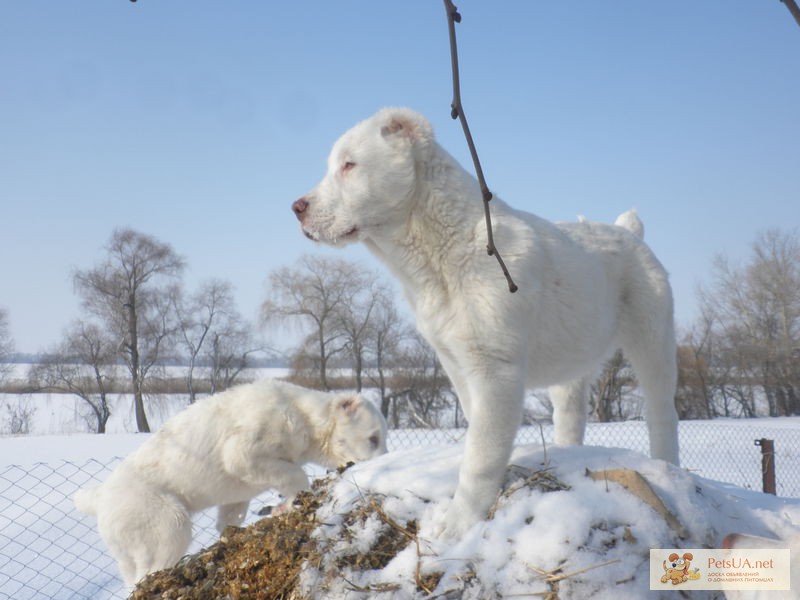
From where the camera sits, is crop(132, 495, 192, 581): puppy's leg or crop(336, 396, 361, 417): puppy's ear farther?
crop(336, 396, 361, 417): puppy's ear

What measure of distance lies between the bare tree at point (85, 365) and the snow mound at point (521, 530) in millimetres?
31485

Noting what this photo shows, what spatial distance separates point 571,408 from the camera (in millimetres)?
4438

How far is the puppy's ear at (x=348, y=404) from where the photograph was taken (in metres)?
5.62

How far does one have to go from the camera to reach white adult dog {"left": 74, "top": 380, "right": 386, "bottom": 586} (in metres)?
4.73

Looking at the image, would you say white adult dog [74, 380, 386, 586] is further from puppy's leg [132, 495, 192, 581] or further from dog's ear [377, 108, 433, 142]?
dog's ear [377, 108, 433, 142]

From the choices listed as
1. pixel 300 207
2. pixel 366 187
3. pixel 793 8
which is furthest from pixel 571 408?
pixel 793 8

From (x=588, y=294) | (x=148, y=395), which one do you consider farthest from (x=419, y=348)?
(x=588, y=294)

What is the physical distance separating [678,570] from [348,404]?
3.64 metres

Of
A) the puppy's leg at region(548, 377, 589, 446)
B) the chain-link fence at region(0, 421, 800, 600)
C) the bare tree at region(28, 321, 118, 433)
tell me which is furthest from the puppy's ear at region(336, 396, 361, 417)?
the bare tree at region(28, 321, 118, 433)

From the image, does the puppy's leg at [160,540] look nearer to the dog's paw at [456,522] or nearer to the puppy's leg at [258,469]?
the puppy's leg at [258,469]

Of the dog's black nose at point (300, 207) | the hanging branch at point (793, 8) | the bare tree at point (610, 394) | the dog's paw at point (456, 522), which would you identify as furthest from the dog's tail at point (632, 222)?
the bare tree at point (610, 394)

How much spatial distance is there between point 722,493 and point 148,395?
31063mm

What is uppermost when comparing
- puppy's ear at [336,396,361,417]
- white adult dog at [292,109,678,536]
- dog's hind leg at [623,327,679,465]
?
white adult dog at [292,109,678,536]

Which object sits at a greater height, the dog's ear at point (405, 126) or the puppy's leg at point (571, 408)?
the dog's ear at point (405, 126)
